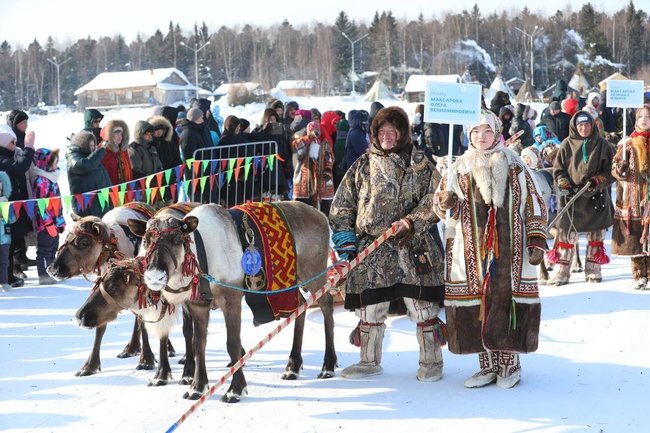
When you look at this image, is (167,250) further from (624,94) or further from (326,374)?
(624,94)

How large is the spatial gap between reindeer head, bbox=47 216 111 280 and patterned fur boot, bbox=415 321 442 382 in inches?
95.8

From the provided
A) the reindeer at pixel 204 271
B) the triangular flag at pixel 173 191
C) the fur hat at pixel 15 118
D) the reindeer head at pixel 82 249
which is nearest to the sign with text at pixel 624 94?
the triangular flag at pixel 173 191

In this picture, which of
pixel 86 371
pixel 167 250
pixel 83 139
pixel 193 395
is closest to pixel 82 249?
pixel 86 371

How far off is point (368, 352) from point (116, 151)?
16.2ft

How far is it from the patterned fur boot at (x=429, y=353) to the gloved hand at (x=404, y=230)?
64 cm

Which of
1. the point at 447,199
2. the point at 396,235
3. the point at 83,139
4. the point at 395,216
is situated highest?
the point at 83,139

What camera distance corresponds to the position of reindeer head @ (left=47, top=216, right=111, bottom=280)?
6.70m

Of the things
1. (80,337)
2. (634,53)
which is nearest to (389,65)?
(634,53)

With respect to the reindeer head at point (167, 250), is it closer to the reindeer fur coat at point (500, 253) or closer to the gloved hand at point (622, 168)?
the reindeer fur coat at point (500, 253)

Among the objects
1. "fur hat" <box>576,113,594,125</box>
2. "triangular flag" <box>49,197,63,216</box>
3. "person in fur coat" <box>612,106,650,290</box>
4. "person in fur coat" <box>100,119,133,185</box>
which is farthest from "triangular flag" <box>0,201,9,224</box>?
"person in fur coat" <box>612,106,650,290</box>

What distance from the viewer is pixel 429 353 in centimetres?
607

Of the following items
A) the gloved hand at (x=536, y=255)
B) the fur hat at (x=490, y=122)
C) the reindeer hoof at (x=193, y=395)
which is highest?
the fur hat at (x=490, y=122)

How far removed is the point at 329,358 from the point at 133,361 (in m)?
1.62

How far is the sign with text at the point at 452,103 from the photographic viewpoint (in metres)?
6.70
